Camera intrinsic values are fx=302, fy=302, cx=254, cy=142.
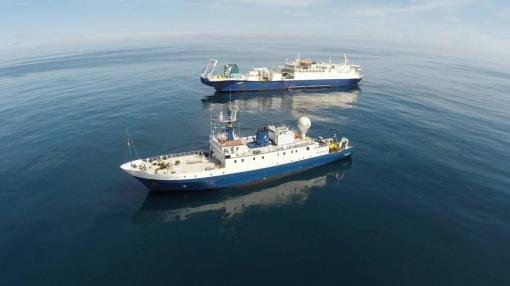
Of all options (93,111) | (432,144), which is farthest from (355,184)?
(93,111)

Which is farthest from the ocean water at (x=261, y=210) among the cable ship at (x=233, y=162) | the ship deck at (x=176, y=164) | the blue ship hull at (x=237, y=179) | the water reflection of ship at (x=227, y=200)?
the ship deck at (x=176, y=164)

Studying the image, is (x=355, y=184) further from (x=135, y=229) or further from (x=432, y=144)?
(x=135, y=229)

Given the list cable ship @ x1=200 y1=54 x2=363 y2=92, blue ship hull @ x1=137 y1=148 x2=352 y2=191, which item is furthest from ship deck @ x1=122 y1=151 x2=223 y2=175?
cable ship @ x1=200 y1=54 x2=363 y2=92

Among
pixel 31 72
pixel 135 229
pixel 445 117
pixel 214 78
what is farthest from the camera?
pixel 31 72

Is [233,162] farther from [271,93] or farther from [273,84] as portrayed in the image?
[273,84]

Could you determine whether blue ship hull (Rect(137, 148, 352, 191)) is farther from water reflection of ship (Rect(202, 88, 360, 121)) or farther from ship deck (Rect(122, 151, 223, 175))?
water reflection of ship (Rect(202, 88, 360, 121))

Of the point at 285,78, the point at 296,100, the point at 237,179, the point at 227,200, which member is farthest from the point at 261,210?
the point at 285,78
